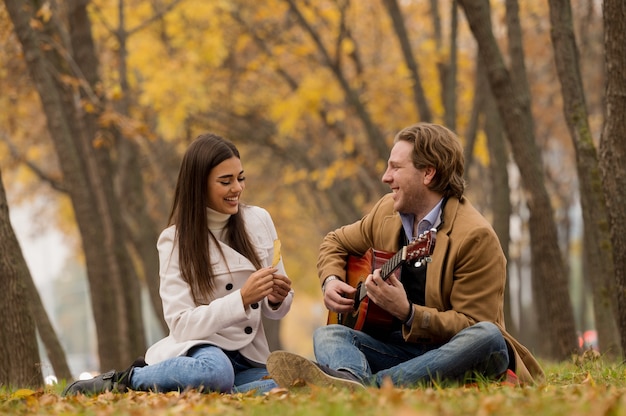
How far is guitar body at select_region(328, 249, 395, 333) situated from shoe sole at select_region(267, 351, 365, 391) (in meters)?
0.82

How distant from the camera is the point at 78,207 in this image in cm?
1252

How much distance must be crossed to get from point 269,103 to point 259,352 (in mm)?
15175

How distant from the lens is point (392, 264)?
18.8ft

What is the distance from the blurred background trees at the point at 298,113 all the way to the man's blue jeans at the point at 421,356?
241 cm

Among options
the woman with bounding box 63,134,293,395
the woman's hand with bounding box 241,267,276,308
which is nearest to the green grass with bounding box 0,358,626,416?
the woman with bounding box 63,134,293,395

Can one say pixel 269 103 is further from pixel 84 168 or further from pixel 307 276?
pixel 307 276

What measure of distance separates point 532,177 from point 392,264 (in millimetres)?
4981

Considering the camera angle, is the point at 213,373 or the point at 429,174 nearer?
the point at 213,373

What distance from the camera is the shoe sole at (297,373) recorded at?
5.40 m

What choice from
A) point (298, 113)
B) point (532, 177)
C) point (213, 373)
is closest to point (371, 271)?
point (213, 373)

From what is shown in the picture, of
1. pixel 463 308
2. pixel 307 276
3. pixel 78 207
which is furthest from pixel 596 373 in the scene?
pixel 307 276

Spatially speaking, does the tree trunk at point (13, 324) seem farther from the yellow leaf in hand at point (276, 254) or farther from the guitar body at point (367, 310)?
the guitar body at point (367, 310)

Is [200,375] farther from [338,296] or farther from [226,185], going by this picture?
[226,185]

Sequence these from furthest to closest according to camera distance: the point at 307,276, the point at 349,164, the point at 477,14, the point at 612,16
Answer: the point at 307,276 → the point at 349,164 → the point at 477,14 → the point at 612,16
